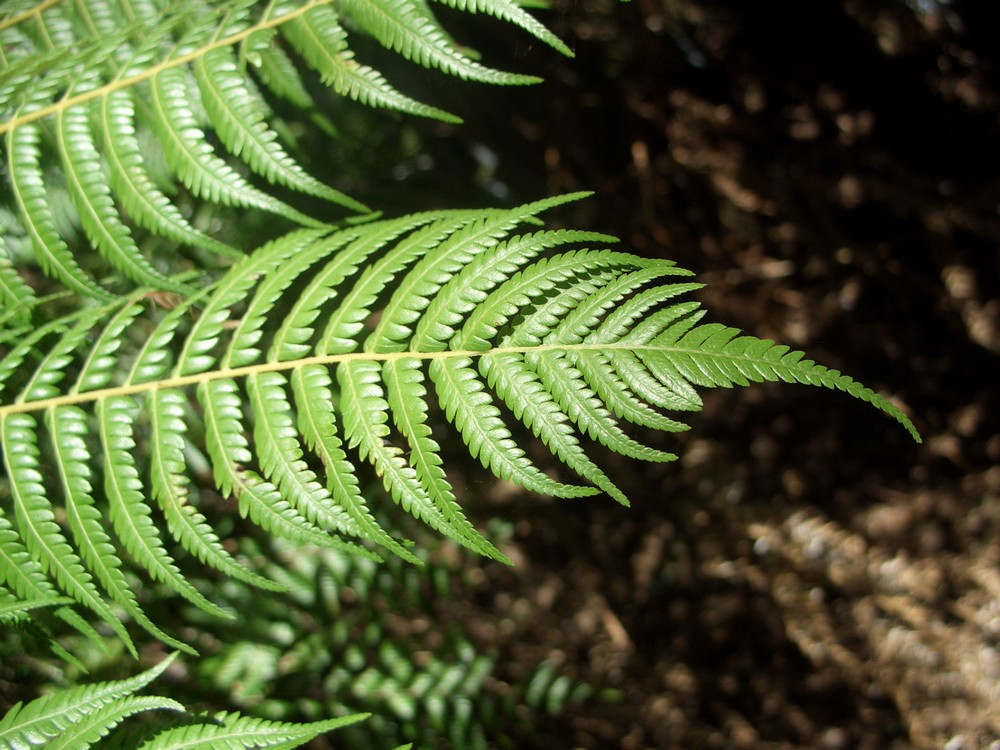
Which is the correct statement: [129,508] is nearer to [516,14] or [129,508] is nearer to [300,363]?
[300,363]

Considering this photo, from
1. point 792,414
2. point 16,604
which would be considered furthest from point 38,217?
point 792,414

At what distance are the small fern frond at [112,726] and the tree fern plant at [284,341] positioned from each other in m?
0.02

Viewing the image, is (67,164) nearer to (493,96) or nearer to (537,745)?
(493,96)

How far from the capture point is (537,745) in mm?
1979

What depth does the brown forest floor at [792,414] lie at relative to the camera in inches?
80.0

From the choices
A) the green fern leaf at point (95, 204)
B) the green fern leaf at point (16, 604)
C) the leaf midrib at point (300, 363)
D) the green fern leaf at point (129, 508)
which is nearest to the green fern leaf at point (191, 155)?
the green fern leaf at point (95, 204)

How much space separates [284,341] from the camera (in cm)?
106

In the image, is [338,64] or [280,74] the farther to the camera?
[280,74]

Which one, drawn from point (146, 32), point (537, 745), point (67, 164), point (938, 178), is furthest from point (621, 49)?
point (537, 745)

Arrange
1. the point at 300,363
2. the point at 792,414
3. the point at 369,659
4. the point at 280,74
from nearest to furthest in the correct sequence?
1. the point at 300,363
2. the point at 280,74
3. the point at 369,659
4. the point at 792,414

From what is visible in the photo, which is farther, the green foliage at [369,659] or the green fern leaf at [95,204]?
the green foliage at [369,659]

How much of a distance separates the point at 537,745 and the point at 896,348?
158 centimetres

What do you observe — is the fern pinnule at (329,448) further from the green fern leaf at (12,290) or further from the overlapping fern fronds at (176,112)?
the green fern leaf at (12,290)

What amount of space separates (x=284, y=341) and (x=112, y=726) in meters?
0.57
